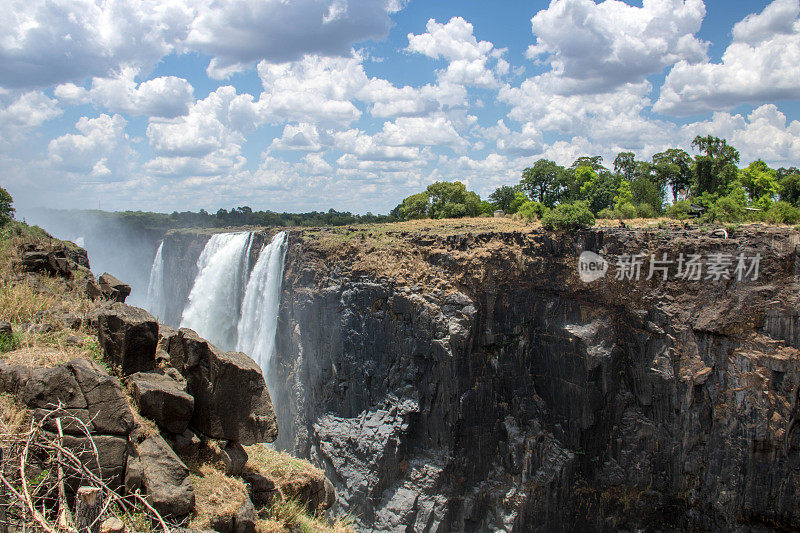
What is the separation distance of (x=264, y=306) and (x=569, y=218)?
672 inches

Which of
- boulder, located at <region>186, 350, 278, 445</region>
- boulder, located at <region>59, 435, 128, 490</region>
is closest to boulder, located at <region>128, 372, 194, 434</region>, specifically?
boulder, located at <region>186, 350, 278, 445</region>

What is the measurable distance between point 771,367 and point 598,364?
21.7ft

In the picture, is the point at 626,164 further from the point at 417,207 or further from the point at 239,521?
the point at 239,521

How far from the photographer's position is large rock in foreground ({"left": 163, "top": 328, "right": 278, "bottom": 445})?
7.37 meters

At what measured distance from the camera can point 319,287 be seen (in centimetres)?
2431

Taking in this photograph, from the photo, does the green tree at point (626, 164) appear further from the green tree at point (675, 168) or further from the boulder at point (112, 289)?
the boulder at point (112, 289)

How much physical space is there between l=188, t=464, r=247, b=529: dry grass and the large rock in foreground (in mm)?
712

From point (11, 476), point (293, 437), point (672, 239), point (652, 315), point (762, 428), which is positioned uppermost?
point (672, 239)

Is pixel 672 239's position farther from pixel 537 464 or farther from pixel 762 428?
pixel 537 464

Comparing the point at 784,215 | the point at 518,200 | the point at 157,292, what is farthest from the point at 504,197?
the point at 157,292

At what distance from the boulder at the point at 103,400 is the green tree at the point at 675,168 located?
3608cm

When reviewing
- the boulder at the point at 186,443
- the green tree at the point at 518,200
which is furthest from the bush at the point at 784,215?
the boulder at the point at 186,443

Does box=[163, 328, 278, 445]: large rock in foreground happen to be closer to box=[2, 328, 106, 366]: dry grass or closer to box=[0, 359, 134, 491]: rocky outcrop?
box=[2, 328, 106, 366]: dry grass

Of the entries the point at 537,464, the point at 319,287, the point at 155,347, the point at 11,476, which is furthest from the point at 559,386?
the point at 11,476
